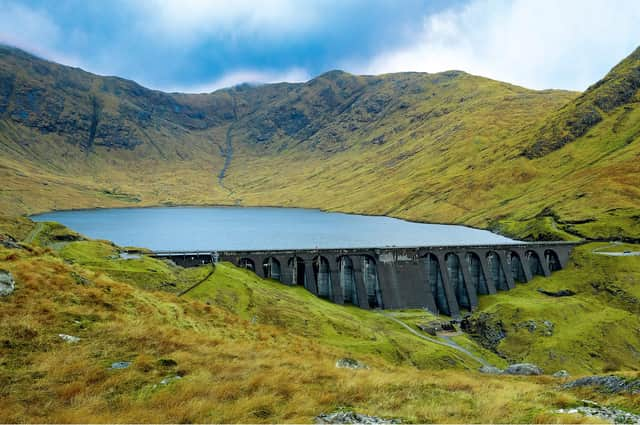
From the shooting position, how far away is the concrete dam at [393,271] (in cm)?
8269

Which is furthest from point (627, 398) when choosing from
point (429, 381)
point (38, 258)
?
point (38, 258)

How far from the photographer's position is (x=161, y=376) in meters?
15.7

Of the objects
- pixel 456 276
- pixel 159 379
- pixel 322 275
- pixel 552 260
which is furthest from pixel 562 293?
pixel 159 379

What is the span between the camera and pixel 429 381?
20.4 metres

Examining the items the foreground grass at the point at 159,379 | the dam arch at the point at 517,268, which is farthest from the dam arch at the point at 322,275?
the foreground grass at the point at 159,379

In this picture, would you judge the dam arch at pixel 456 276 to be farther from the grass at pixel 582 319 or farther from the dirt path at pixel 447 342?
the dirt path at pixel 447 342

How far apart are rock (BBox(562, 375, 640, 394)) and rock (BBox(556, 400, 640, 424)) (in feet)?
9.63

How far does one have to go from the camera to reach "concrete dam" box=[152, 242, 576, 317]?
271 feet

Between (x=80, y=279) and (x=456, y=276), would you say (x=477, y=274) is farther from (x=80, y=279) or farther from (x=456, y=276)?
(x=80, y=279)

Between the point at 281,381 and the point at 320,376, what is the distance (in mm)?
2573

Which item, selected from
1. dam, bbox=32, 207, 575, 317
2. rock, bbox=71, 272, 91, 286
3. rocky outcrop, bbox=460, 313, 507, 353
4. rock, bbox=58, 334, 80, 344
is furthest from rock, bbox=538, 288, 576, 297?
rock, bbox=58, 334, 80, 344

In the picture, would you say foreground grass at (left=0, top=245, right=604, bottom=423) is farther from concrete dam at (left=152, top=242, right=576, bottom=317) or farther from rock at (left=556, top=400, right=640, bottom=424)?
concrete dam at (left=152, top=242, right=576, bottom=317)

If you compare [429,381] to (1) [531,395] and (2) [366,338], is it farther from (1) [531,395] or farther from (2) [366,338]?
(2) [366,338]

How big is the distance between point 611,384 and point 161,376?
67.2ft
